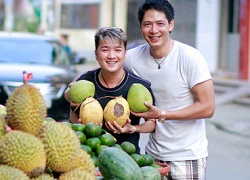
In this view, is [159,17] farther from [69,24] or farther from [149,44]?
[69,24]

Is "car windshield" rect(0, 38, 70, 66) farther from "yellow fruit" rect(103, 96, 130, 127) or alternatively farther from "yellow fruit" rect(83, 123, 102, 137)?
"yellow fruit" rect(83, 123, 102, 137)

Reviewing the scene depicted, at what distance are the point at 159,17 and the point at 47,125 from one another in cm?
140

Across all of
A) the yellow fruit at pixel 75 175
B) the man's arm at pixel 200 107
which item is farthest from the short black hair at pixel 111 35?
the yellow fruit at pixel 75 175

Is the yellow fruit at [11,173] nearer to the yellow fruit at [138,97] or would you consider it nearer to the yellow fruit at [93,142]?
the yellow fruit at [93,142]

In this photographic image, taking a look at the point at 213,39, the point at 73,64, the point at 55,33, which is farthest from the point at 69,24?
the point at 73,64

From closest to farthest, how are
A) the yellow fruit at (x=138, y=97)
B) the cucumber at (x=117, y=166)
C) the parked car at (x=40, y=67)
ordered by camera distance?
the cucumber at (x=117, y=166) < the yellow fruit at (x=138, y=97) < the parked car at (x=40, y=67)

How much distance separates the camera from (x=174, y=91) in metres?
4.14

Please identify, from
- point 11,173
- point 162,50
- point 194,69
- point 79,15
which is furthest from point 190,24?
point 11,173

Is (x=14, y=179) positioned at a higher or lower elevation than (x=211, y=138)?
higher

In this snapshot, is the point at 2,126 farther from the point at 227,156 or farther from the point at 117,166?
the point at 227,156

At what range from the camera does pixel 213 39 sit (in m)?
20.7

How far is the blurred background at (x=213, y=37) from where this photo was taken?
36.1 ft

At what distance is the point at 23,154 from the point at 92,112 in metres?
1.19

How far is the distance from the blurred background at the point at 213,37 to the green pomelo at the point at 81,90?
15.5ft
